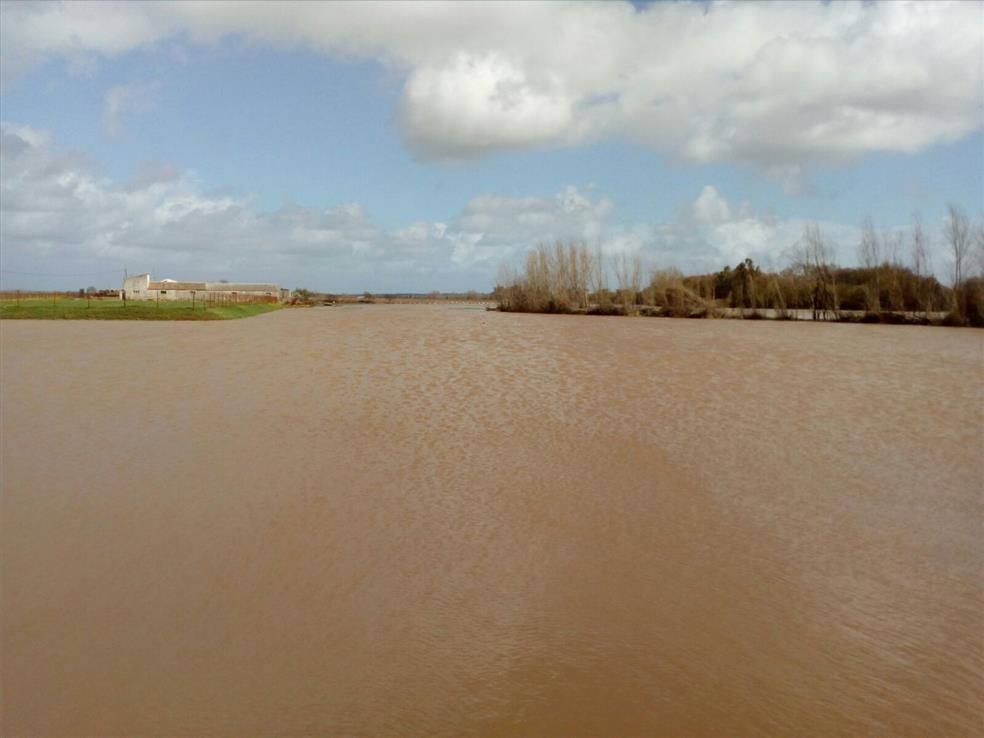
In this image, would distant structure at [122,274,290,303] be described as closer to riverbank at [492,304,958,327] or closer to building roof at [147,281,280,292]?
building roof at [147,281,280,292]

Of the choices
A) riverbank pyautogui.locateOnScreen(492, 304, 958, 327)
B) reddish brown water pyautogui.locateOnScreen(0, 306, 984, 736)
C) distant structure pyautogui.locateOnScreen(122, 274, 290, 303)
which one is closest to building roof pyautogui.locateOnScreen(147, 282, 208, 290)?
distant structure pyautogui.locateOnScreen(122, 274, 290, 303)

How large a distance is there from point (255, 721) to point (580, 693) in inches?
49.4

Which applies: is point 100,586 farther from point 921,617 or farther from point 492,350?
point 492,350

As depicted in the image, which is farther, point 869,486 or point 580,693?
point 869,486

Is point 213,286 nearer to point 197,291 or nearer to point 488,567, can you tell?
point 197,291

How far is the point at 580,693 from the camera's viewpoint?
300cm

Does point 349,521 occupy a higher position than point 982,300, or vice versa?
Answer: point 982,300

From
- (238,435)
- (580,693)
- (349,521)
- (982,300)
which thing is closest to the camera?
(580,693)

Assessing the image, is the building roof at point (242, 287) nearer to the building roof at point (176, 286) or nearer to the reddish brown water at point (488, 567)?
the building roof at point (176, 286)

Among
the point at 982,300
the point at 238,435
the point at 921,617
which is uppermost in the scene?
the point at 982,300

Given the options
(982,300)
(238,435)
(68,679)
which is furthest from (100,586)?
(982,300)

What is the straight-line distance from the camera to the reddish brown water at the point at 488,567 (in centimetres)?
293

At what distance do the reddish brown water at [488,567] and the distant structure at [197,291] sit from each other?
4266cm

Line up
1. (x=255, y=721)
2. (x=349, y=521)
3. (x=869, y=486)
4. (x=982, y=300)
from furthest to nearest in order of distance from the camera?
(x=982, y=300)
(x=869, y=486)
(x=349, y=521)
(x=255, y=721)
